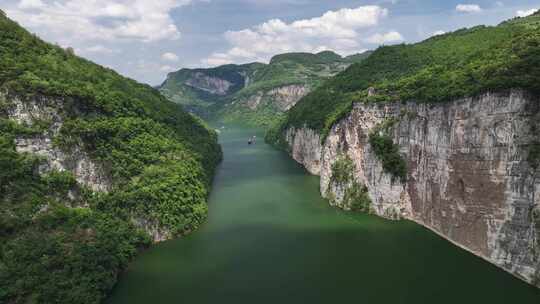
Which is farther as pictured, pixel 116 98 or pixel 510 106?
pixel 116 98

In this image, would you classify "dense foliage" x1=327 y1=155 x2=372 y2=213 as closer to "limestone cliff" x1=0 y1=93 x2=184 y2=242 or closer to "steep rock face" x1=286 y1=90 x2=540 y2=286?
"steep rock face" x1=286 y1=90 x2=540 y2=286

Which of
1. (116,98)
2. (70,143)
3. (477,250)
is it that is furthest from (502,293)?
(116,98)

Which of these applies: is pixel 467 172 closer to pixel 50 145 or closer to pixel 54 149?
pixel 54 149

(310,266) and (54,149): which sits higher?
(54,149)

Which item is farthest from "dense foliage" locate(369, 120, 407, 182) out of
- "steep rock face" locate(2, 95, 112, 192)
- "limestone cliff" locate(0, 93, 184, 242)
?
"steep rock face" locate(2, 95, 112, 192)

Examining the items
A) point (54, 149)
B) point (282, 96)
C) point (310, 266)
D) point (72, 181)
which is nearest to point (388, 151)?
point (310, 266)

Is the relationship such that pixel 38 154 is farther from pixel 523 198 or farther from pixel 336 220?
pixel 523 198
